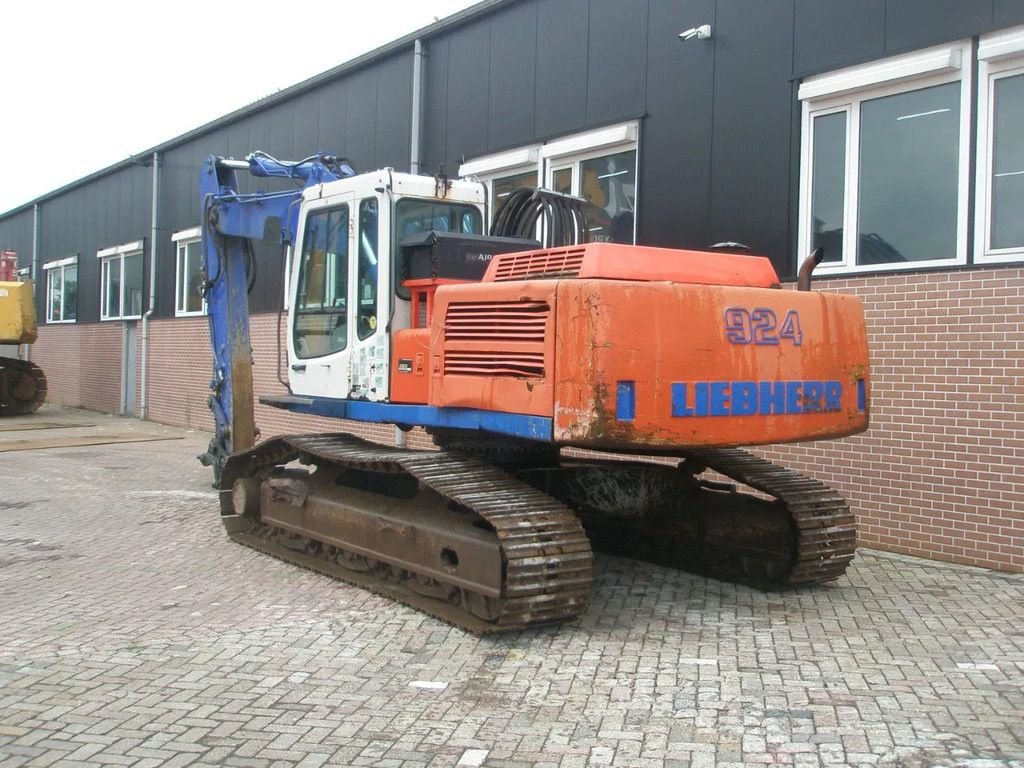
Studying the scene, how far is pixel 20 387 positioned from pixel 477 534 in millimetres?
19207

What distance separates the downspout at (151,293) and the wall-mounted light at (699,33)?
542 inches

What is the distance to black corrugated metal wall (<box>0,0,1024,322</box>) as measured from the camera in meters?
8.12

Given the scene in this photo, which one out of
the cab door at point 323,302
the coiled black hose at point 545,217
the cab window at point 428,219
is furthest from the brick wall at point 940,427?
the cab door at point 323,302

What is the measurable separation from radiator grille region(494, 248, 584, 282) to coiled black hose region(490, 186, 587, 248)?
3.34 ft

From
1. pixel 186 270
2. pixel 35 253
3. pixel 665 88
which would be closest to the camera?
pixel 665 88

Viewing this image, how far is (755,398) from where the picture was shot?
530cm

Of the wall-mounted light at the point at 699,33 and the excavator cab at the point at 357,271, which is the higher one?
the wall-mounted light at the point at 699,33

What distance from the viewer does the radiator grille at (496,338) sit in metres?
5.21

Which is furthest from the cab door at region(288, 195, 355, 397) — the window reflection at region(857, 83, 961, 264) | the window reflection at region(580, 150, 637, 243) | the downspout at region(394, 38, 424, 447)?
the downspout at region(394, 38, 424, 447)

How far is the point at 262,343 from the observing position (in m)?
15.8

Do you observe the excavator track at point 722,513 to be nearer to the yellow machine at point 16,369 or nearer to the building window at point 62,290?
the yellow machine at point 16,369

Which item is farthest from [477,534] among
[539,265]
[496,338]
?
[539,265]

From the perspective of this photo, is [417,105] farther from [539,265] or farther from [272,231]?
[539,265]

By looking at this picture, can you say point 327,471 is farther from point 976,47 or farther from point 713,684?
point 976,47
